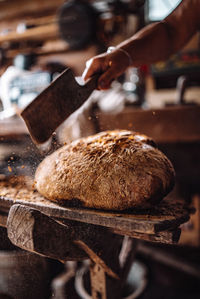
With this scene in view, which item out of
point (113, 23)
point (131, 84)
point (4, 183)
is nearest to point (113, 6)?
point (113, 23)

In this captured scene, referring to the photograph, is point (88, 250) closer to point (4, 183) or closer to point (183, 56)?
point (4, 183)

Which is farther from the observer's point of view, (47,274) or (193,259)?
(193,259)

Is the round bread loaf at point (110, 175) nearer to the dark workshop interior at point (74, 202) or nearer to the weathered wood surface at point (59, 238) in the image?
the dark workshop interior at point (74, 202)

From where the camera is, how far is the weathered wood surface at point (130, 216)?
1.06 meters

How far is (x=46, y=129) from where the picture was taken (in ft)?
4.25

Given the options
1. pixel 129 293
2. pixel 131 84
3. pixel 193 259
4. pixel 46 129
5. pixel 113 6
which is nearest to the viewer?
pixel 46 129

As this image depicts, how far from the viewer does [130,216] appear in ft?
3.81

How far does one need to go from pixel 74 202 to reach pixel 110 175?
0.23 meters

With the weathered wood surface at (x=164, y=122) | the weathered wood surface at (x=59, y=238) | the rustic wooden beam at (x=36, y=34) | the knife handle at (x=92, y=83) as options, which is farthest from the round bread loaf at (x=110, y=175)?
the rustic wooden beam at (x=36, y=34)

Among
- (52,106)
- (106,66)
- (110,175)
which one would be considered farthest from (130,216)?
(106,66)

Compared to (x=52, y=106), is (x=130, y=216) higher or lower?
lower

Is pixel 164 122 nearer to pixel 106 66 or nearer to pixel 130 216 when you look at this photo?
pixel 106 66

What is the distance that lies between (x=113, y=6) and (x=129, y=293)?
3.69 m

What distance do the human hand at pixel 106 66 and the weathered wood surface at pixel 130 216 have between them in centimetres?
69
